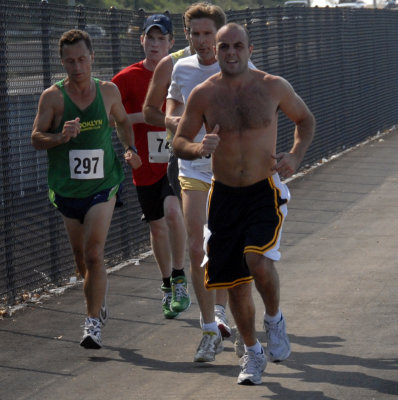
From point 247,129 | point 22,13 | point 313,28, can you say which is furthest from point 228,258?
point 313,28

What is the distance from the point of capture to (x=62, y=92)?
25.1ft

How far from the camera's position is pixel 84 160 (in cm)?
762

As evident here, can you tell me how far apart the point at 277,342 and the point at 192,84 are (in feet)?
6.24

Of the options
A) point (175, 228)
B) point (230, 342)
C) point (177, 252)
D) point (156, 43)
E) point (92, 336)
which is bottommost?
point (230, 342)

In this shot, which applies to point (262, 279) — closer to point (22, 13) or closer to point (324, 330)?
point (324, 330)

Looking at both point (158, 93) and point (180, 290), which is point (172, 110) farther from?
point (180, 290)

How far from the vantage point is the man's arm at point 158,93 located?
786cm

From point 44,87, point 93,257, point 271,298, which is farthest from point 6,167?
point 271,298

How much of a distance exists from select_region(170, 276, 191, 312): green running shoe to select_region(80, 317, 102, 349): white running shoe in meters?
0.96

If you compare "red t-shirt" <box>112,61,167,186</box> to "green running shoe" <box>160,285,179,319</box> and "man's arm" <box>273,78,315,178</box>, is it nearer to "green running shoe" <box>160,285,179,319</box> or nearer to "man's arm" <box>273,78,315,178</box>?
"green running shoe" <box>160,285,179,319</box>

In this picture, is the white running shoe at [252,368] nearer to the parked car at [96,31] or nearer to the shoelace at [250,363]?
the shoelace at [250,363]

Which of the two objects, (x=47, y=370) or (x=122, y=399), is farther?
(x=47, y=370)

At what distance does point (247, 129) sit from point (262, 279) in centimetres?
87

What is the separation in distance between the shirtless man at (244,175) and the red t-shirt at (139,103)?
7.36 ft
